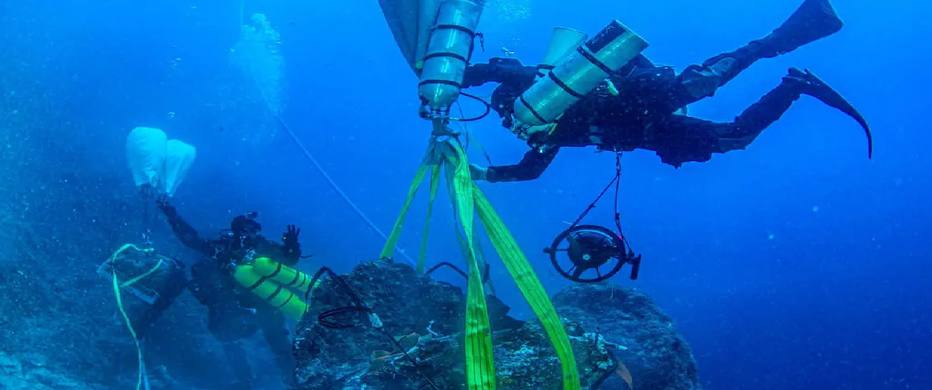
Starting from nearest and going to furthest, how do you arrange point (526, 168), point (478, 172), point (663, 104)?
point (663, 104) < point (478, 172) < point (526, 168)

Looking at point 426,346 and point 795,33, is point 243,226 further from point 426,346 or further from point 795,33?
point 795,33

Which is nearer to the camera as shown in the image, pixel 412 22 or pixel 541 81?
pixel 541 81

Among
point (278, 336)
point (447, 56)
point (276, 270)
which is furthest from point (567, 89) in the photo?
point (278, 336)

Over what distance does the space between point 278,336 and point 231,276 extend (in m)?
1.98

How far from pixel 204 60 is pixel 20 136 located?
21.3 meters

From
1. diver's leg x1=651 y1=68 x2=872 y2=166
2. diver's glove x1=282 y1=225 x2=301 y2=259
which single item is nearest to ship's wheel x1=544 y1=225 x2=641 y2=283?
diver's leg x1=651 y1=68 x2=872 y2=166

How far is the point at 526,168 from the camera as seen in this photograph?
493 cm

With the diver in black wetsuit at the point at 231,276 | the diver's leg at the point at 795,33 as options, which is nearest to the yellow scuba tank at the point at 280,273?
the diver in black wetsuit at the point at 231,276

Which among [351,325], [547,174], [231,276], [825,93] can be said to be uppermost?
[547,174]

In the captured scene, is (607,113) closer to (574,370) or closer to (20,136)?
(574,370)

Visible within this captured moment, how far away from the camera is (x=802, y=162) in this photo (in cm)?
5200

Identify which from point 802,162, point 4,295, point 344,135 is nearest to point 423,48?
point 4,295

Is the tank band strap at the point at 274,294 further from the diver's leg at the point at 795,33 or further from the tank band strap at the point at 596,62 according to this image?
the diver's leg at the point at 795,33

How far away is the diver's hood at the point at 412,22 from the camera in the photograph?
166 inches
